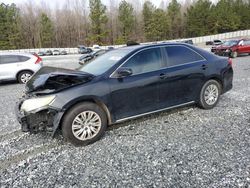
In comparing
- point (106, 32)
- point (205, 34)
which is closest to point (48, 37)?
point (106, 32)

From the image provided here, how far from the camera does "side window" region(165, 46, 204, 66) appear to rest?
15.6 ft

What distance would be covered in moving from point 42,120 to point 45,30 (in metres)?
61.4

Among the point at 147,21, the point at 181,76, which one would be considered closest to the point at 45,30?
the point at 147,21

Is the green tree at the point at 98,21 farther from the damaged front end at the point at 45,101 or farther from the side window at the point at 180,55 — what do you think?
the damaged front end at the point at 45,101

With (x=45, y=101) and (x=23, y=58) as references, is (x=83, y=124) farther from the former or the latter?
(x=23, y=58)

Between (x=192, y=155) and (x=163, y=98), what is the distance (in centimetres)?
143

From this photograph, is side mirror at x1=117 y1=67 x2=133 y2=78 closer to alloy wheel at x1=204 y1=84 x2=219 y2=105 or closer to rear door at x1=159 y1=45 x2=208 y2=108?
rear door at x1=159 y1=45 x2=208 y2=108

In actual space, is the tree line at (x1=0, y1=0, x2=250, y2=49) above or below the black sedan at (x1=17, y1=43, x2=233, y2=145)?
above

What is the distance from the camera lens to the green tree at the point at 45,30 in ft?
195

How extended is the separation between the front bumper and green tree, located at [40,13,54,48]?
6110 cm


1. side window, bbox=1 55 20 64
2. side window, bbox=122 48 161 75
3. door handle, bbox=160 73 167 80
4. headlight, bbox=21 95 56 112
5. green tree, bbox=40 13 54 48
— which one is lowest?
headlight, bbox=21 95 56 112

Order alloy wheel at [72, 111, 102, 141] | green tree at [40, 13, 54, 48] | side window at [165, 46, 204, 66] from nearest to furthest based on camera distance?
alloy wheel at [72, 111, 102, 141] → side window at [165, 46, 204, 66] → green tree at [40, 13, 54, 48]

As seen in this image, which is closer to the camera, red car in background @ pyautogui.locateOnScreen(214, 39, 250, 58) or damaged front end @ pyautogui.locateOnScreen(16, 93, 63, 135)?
damaged front end @ pyautogui.locateOnScreen(16, 93, 63, 135)

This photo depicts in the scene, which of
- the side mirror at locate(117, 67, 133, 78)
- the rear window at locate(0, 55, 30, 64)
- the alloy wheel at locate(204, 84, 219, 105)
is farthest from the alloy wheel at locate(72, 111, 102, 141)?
the rear window at locate(0, 55, 30, 64)
